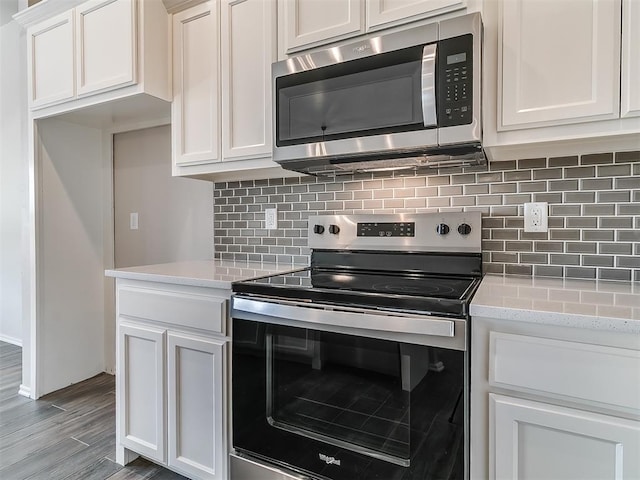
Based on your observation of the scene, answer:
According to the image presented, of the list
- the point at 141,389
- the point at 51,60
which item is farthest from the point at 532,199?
the point at 51,60

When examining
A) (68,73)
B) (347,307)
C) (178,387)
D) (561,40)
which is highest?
(68,73)

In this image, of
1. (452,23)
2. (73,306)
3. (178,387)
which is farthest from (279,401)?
(73,306)

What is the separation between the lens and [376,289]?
1.23m

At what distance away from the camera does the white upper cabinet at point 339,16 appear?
1.37m

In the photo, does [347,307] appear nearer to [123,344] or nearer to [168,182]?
[123,344]

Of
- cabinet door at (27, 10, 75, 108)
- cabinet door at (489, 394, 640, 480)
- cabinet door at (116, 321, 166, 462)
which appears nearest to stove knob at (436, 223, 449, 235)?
cabinet door at (489, 394, 640, 480)

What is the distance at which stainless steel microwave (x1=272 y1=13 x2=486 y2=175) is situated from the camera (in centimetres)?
127

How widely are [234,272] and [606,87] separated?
4.87ft

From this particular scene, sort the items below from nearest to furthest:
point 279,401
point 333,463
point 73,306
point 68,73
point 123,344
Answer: point 333,463 < point 279,401 < point 123,344 < point 68,73 < point 73,306

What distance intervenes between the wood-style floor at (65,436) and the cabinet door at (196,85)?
1516 mm

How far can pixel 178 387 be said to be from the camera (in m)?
1.58

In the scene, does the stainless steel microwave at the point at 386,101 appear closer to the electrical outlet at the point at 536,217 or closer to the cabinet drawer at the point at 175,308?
the electrical outlet at the point at 536,217

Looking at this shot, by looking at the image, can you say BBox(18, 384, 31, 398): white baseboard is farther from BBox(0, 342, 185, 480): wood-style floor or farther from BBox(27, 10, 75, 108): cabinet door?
BBox(27, 10, 75, 108): cabinet door

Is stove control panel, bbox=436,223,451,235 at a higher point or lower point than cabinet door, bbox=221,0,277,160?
lower
